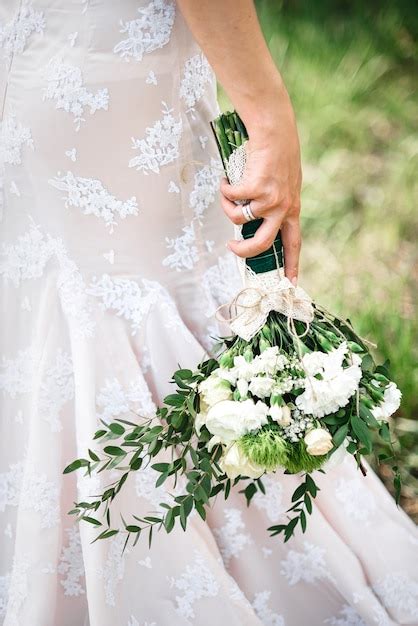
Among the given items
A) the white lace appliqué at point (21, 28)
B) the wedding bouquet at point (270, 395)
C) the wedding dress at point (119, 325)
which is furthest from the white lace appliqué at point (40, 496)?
the white lace appliqué at point (21, 28)

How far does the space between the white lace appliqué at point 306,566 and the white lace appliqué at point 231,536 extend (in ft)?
0.32

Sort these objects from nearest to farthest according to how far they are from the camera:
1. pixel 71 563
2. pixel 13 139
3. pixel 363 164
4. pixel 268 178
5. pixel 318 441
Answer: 1. pixel 318 441
2. pixel 268 178
3. pixel 13 139
4. pixel 71 563
5. pixel 363 164

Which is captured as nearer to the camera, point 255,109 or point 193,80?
point 255,109

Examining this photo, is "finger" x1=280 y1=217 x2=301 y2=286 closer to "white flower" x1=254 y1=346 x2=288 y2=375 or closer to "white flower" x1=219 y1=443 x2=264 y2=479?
"white flower" x1=254 y1=346 x2=288 y2=375

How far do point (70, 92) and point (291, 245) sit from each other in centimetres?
41

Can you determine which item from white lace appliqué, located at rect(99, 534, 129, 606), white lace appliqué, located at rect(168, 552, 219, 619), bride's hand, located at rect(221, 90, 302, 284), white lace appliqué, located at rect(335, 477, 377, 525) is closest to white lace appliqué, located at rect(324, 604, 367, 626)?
white lace appliqué, located at rect(335, 477, 377, 525)

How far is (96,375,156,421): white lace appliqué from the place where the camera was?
4.68 feet

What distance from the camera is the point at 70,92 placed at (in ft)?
4.26

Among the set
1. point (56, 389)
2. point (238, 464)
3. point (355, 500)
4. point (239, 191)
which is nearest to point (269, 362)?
point (238, 464)

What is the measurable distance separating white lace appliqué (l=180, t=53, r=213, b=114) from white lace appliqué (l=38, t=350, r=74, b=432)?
18.8 inches

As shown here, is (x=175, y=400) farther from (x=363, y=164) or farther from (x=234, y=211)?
(x=363, y=164)

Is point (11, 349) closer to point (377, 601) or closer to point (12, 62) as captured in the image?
point (12, 62)

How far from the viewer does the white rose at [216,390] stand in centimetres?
115

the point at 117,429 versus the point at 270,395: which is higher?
the point at 117,429
